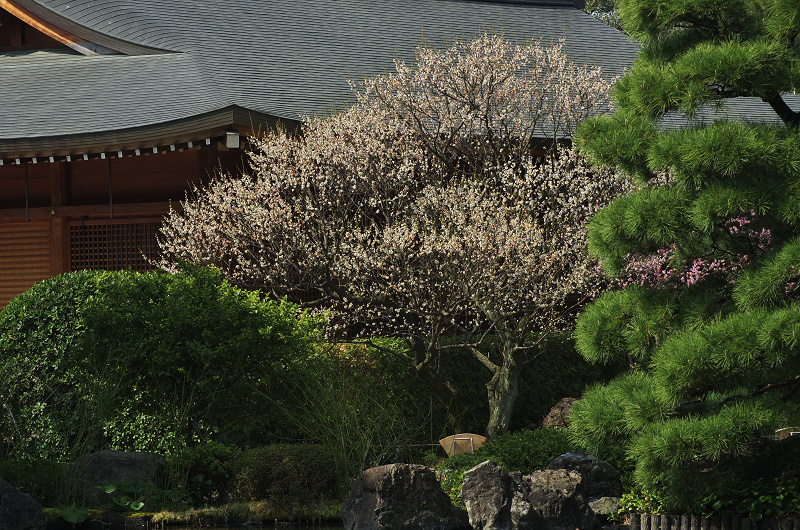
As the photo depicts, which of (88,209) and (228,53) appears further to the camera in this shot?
(228,53)

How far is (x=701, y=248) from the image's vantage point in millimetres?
6098

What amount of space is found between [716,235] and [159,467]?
4544mm

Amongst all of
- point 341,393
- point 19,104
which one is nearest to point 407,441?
point 341,393

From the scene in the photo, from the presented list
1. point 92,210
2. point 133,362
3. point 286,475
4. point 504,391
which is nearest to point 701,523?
point 286,475

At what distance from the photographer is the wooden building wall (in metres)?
10.9

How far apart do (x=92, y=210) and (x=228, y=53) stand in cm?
332

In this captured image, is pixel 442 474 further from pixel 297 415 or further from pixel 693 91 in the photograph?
pixel 693 91

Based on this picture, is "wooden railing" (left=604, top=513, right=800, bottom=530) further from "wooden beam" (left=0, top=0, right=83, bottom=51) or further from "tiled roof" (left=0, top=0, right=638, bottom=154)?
"wooden beam" (left=0, top=0, right=83, bottom=51)

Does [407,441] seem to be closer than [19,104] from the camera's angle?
Yes

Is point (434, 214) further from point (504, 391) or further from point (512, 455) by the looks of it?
point (512, 455)

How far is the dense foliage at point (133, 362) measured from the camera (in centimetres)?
768

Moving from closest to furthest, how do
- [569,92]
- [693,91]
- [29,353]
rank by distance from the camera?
[693,91] → [29,353] → [569,92]

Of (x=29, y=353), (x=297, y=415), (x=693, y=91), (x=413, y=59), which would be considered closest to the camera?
(x=693, y=91)

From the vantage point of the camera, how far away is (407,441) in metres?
8.56
